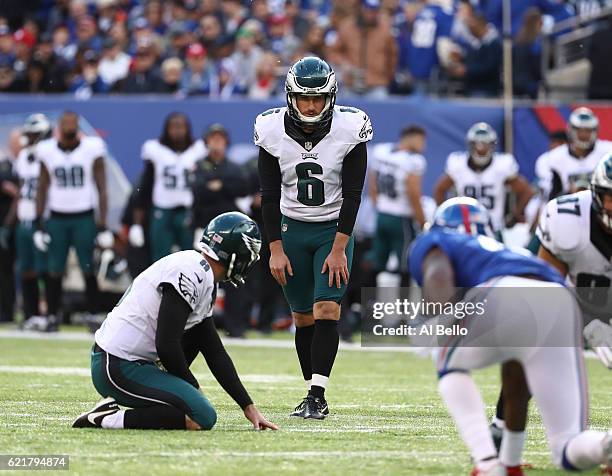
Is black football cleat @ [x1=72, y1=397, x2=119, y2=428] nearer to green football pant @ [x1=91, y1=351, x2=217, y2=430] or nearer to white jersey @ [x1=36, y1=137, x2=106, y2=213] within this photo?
green football pant @ [x1=91, y1=351, x2=217, y2=430]

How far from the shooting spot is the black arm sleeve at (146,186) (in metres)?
13.0

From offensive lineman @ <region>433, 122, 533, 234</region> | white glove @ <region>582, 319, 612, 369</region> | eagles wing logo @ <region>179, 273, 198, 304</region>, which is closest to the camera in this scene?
white glove @ <region>582, 319, 612, 369</region>

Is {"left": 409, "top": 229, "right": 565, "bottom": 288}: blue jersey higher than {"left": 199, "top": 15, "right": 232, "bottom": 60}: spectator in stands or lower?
lower

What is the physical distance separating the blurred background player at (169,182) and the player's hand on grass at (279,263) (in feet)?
20.1

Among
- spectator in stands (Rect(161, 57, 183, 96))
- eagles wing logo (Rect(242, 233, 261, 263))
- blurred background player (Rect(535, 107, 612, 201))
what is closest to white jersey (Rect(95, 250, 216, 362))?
eagles wing logo (Rect(242, 233, 261, 263))

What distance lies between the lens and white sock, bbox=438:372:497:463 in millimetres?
4273

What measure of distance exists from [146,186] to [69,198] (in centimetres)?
82

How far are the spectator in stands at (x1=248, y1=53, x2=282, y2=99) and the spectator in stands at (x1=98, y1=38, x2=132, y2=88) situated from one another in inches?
77.4

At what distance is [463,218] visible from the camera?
4.61 m

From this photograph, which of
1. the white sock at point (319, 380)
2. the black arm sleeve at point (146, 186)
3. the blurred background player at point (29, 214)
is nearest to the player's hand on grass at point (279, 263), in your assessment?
the white sock at point (319, 380)

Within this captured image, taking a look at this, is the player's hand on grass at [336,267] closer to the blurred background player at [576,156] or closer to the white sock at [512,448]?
the white sock at [512,448]

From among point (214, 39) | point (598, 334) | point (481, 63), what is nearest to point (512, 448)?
point (598, 334)

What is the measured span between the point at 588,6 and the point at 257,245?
10332 millimetres

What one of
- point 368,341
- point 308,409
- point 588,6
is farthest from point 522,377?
point 588,6
